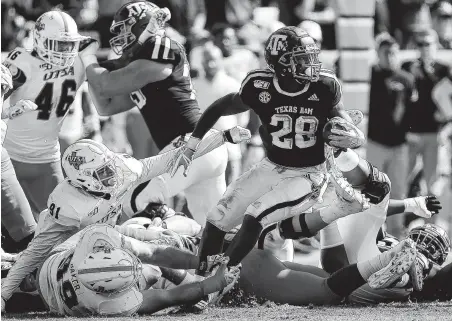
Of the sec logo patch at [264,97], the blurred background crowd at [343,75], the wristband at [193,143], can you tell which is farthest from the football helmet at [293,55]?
the blurred background crowd at [343,75]

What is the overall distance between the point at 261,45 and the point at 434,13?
2393 millimetres

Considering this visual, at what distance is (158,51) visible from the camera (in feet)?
25.7

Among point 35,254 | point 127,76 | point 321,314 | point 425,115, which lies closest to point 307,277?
point 321,314

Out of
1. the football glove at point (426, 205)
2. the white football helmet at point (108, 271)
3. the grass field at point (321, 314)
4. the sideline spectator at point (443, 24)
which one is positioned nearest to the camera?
the white football helmet at point (108, 271)

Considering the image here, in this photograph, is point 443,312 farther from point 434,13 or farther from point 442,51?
point 434,13

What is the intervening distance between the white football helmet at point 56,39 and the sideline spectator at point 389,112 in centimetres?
408

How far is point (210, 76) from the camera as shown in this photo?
1123 cm

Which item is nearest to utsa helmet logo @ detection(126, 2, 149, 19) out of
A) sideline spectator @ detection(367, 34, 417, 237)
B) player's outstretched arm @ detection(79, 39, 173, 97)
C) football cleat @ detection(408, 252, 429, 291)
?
player's outstretched arm @ detection(79, 39, 173, 97)

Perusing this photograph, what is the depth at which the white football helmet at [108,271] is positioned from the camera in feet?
19.6

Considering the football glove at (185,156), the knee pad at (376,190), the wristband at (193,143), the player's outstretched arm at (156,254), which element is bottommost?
the player's outstretched arm at (156,254)

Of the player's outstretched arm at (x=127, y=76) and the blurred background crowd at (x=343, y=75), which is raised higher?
the player's outstretched arm at (x=127, y=76)

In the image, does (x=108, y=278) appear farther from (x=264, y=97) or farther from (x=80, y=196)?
(x=264, y=97)

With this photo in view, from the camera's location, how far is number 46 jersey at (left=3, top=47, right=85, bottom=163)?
7891mm

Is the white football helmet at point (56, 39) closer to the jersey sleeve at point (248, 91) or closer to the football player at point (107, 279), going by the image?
the jersey sleeve at point (248, 91)
